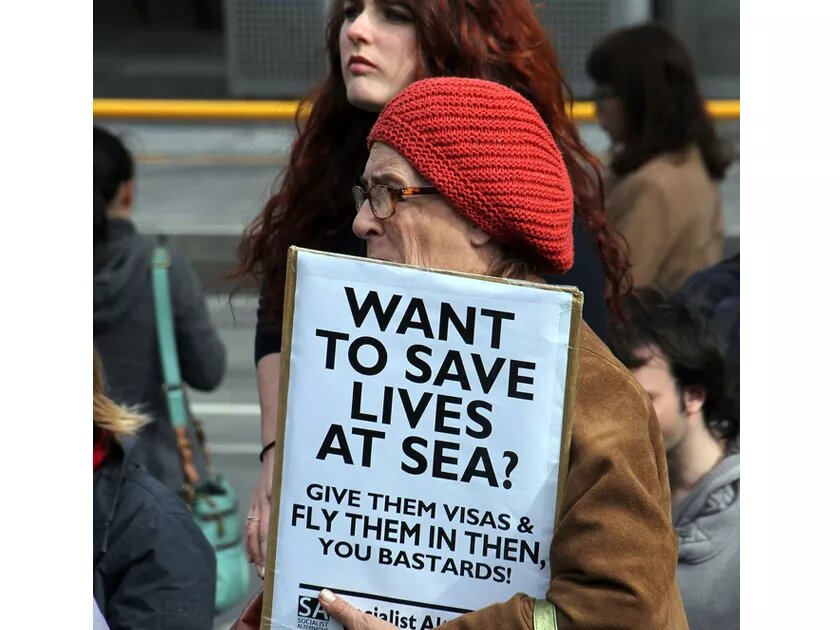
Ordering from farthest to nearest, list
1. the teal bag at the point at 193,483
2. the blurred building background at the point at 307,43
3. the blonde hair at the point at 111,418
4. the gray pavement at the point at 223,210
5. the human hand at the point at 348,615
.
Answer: the blurred building background at the point at 307,43 → the gray pavement at the point at 223,210 → the teal bag at the point at 193,483 → the blonde hair at the point at 111,418 → the human hand at the point at 348,615

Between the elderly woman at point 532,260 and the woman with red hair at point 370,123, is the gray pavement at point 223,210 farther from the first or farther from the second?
the elderly woman at point 532,260

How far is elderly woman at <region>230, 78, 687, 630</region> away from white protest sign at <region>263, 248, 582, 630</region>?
41mm

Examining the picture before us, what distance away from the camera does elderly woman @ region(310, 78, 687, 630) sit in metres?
1.81

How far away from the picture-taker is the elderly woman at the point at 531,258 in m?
1.81

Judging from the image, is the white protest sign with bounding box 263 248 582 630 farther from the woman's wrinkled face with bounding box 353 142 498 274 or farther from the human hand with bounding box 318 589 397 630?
the woman's wrinkled face with bounding box 353 142 498 274

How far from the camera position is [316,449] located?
193cm

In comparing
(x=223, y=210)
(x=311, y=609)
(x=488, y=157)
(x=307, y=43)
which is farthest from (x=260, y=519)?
(x=307, y=43)

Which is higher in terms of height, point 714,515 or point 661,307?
point 661,307

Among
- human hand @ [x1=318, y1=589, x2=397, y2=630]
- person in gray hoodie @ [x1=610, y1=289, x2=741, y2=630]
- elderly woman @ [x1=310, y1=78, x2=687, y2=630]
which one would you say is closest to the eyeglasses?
elderly woman @ [x1=310, y1=78, x2=687, y2=630]

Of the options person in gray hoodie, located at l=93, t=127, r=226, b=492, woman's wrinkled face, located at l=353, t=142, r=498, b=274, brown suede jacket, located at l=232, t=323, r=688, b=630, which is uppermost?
woman's wrinkled face, located at l=353, t=142, r=498, b=274

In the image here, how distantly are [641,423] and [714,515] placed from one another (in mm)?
1284

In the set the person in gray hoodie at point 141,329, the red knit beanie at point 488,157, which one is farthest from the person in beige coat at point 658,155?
the red knit beanie at point 488,157

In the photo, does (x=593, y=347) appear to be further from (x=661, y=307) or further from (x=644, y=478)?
(x=661, y=307)

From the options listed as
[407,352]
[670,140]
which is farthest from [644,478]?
[670,140]
